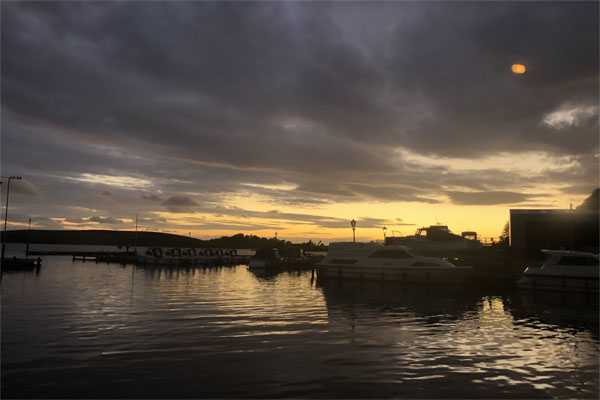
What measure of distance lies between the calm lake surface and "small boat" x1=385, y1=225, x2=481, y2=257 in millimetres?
27841

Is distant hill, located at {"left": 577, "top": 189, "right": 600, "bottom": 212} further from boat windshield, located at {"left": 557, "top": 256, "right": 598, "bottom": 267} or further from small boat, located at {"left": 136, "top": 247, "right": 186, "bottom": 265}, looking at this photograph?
small boat, located at {"left": 136, "top": 247, "right": 186, "bottom": 265}

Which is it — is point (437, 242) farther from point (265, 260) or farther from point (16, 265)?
point (16, 265)

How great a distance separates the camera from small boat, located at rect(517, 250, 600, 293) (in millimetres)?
28609

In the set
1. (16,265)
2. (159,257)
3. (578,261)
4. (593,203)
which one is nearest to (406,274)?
(578,261)

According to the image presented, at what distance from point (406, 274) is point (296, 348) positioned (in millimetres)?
24602

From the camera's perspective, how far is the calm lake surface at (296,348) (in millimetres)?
10047

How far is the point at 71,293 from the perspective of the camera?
94.8 ft

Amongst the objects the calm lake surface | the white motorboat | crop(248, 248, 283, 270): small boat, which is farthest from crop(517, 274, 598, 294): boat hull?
crop(248, 248, 283, 270): small boat

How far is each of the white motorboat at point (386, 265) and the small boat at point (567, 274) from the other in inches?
213

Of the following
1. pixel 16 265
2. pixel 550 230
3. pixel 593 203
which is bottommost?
pixel 16 265

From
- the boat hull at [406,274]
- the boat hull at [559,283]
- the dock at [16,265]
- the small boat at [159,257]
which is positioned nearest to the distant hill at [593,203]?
the boat hull at [406,274]

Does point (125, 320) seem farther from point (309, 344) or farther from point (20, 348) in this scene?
point (309, 344)

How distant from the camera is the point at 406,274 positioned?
120 feet

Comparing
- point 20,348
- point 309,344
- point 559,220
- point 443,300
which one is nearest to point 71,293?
point 20,348
